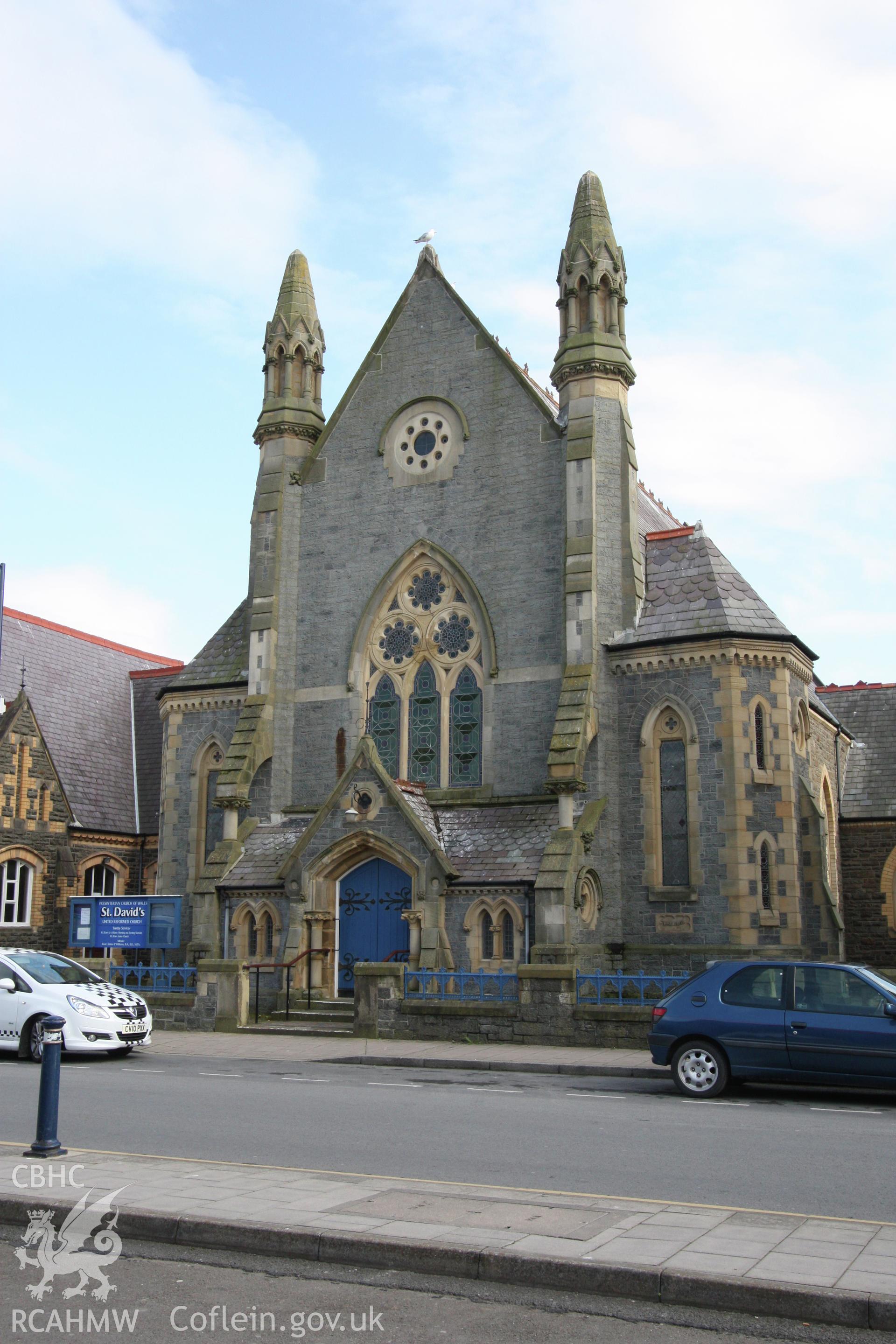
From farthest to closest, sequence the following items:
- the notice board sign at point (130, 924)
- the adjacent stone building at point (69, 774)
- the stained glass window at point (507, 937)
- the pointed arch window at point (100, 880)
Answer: the pointed arch window at point (100, 880)
the adjacent stone building at point (69, 774)
the notice board sign at point (130, 924)
the stained glass window at point (507, 937)

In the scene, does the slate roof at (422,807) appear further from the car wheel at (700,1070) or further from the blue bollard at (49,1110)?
the blue bollard at (49,1110)

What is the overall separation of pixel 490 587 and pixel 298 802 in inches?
252

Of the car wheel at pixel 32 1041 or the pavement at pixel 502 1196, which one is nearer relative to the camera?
the pavement at pixel 502 1196

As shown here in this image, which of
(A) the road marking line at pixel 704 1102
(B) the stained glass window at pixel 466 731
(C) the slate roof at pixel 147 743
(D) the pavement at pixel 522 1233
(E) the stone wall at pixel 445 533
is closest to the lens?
(D) the pavement at pixel 522 1233

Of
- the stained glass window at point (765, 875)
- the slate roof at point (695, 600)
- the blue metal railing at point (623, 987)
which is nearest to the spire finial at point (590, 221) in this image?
the slate roof at point (695, 600)

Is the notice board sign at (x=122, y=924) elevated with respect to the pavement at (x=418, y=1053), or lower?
elevated

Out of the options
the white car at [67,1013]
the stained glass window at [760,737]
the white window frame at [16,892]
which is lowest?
the white car at [67,1013]

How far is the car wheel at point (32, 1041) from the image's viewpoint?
16.8m

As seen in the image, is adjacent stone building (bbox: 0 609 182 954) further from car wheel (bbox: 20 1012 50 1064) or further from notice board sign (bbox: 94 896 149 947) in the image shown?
car wheel (bbox: 20 1012 50 1064)

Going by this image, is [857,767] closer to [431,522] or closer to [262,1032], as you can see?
[431,522]

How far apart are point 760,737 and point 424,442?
32.7 feet

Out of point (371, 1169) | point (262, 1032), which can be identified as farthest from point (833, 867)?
point (371, 1169)

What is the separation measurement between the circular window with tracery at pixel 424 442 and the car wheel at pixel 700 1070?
1633 cm

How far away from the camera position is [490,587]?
26.6m
